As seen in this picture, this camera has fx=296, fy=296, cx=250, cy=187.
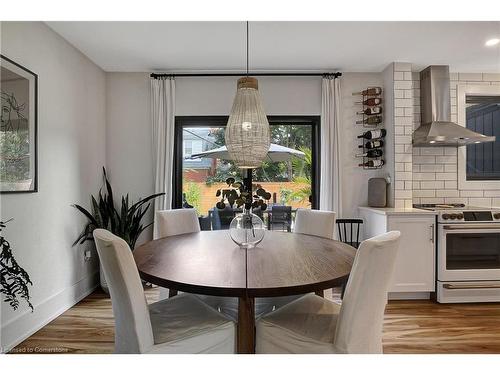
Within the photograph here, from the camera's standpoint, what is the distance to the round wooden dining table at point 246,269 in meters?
1.21

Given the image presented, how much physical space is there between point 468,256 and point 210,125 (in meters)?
3.08

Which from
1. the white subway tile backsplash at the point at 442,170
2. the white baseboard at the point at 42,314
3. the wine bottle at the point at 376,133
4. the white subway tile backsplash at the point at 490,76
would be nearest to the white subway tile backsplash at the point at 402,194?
the white subway tile backsplash at the point at 442,170

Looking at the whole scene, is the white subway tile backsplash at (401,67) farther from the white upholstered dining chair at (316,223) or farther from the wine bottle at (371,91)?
the white upholstered dining chair at (316,223)

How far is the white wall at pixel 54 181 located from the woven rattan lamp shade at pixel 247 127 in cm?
165

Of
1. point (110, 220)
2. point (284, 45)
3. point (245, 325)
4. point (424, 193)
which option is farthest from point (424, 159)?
point (110, 220)

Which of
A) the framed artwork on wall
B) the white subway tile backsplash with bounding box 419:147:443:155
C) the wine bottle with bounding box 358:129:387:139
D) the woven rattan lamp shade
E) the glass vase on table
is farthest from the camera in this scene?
the white subway tile backsplash with bounding box 419:147:443:155

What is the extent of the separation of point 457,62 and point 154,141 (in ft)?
11.5

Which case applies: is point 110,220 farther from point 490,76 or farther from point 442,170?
point 490,76

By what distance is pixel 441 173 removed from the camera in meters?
3.51

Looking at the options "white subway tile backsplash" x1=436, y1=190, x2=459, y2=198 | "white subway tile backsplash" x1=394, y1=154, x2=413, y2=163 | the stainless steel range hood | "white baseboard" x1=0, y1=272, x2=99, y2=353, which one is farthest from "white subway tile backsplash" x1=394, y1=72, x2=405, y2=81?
"white baseboard" x1=0, y1=272, x2=99, y2=353

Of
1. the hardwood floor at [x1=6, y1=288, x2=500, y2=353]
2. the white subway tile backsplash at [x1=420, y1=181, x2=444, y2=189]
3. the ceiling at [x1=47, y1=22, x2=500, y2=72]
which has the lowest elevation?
the hardwood floor at [x1=6, y1=288, x2=500, y2=353]

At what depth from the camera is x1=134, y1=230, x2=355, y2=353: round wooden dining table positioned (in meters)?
1.21

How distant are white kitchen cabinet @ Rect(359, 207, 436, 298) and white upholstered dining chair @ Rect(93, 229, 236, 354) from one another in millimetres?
2108

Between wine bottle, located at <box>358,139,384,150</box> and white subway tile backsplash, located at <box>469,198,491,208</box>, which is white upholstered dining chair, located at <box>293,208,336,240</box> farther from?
white subway tile backsplash, located at <box>469,198,491,208</box>
